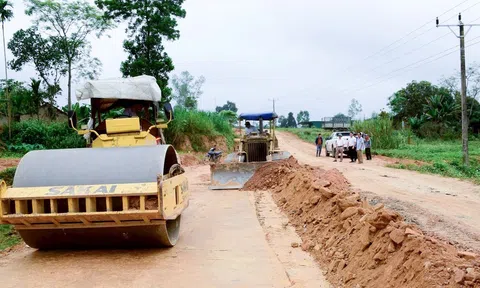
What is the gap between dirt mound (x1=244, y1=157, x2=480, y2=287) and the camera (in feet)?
14.0

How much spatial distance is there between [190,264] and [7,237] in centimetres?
400

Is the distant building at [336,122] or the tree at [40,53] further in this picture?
the distant building at [336,122]

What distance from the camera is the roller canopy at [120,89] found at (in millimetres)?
8609

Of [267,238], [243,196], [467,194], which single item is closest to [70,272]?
[267,238]

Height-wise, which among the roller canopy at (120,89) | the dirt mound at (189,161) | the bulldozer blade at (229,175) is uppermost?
the roller canopy at (120,89)

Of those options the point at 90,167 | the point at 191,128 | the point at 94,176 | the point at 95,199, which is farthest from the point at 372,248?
the point at 191,128

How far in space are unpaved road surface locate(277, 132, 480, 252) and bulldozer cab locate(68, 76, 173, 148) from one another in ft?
15.0

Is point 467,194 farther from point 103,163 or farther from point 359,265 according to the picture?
point 103,163

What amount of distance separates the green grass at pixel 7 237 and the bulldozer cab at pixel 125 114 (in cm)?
204

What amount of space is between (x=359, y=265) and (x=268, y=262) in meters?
1.39

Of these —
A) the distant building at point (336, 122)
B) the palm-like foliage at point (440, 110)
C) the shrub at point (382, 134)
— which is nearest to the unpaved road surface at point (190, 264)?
the shrub at point (382, 134)

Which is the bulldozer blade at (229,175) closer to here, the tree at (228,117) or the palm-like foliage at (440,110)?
the tree at (228,117)

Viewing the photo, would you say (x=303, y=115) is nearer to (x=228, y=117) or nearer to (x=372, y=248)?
(x=228, y=117)

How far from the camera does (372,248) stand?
5.74 metres
